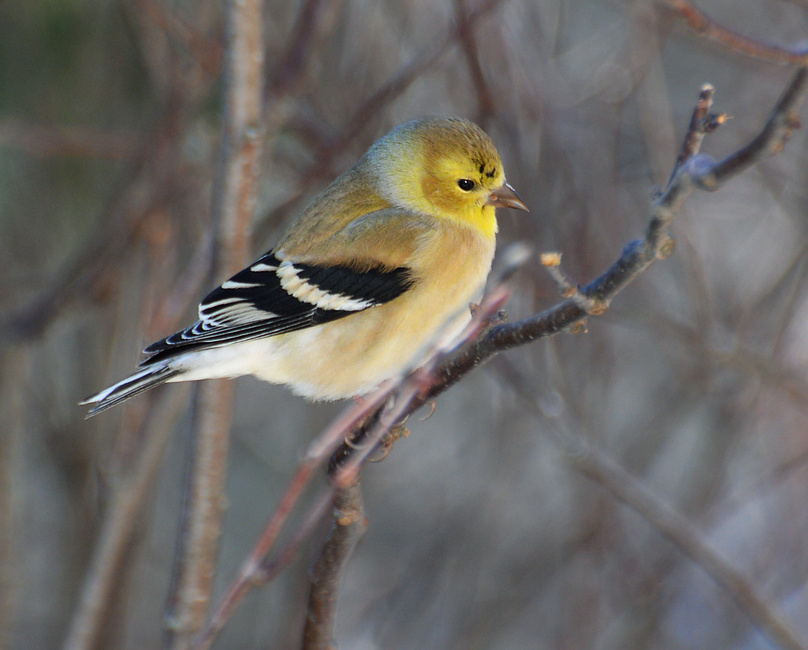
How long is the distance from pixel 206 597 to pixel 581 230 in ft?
9.06

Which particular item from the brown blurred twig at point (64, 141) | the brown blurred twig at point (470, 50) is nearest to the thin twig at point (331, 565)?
the brown blurred twig at point (470, 50)

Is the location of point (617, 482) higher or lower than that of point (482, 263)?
lower

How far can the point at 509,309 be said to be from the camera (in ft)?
14.0

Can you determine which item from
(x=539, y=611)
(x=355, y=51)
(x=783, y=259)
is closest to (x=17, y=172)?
(x=355, y=51)

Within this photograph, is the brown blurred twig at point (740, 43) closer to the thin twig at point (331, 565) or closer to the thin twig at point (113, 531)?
the thin twig at point (331, 565)

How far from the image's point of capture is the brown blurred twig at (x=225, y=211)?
2326mm

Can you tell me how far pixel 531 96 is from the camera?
13.1 feet

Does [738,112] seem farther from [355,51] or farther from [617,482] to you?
[617,482]

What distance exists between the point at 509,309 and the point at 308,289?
5.28 feet

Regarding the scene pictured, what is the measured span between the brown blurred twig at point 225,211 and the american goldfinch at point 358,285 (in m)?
0.43

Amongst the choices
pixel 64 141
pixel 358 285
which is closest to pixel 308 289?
pixel 358 285

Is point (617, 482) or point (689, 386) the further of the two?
point (689, 386)

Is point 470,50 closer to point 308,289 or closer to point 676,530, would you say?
point 308,289

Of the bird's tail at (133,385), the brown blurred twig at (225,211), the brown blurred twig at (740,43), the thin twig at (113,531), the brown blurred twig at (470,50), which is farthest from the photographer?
the brown blurred twig at (470,50)
